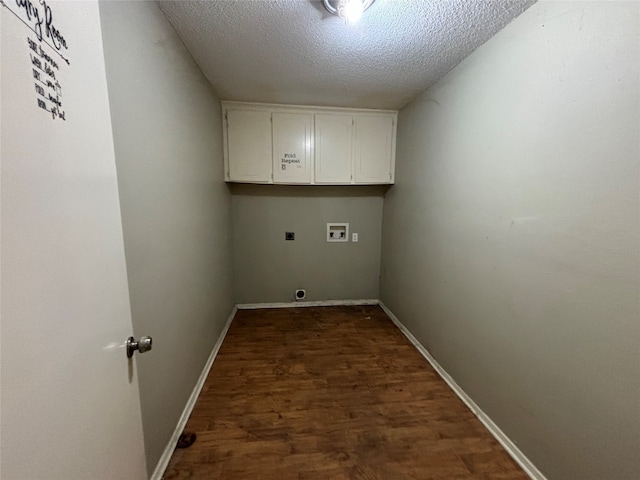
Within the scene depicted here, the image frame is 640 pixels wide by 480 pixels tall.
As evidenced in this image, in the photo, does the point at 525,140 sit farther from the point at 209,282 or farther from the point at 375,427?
the point at 209,282

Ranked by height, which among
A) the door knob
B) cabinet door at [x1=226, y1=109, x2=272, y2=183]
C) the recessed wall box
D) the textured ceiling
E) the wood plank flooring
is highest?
the textured ceiling

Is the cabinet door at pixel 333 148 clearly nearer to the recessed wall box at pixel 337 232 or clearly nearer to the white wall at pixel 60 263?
the recessed wall box at pixel 337 232

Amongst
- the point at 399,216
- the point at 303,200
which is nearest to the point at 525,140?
the point at 399,216

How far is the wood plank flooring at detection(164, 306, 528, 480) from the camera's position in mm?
1442

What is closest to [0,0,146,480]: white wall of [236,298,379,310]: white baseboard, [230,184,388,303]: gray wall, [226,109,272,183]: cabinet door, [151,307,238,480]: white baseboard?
[151,307,238,480]: white baseboard

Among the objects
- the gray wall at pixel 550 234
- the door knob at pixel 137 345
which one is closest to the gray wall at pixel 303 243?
the gray wall at pixel 550 234

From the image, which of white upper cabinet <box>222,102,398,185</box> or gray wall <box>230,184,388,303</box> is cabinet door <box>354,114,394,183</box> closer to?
white upper cabinet <box>222,102,398,185</box>

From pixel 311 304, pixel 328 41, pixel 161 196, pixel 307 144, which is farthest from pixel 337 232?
pixel 161 196

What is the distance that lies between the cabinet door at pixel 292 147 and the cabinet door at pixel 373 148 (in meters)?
0.56

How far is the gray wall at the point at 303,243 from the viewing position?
3.34 m

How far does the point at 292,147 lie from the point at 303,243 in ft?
3.90

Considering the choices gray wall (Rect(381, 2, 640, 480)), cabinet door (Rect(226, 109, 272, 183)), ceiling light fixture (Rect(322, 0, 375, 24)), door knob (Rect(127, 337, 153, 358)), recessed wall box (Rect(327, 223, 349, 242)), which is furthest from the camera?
recessed wall box (Rect(327, 223, 349, 242))

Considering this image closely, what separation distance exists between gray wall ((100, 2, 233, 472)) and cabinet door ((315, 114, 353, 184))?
1.23 meters

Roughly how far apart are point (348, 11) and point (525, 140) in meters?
1.15
